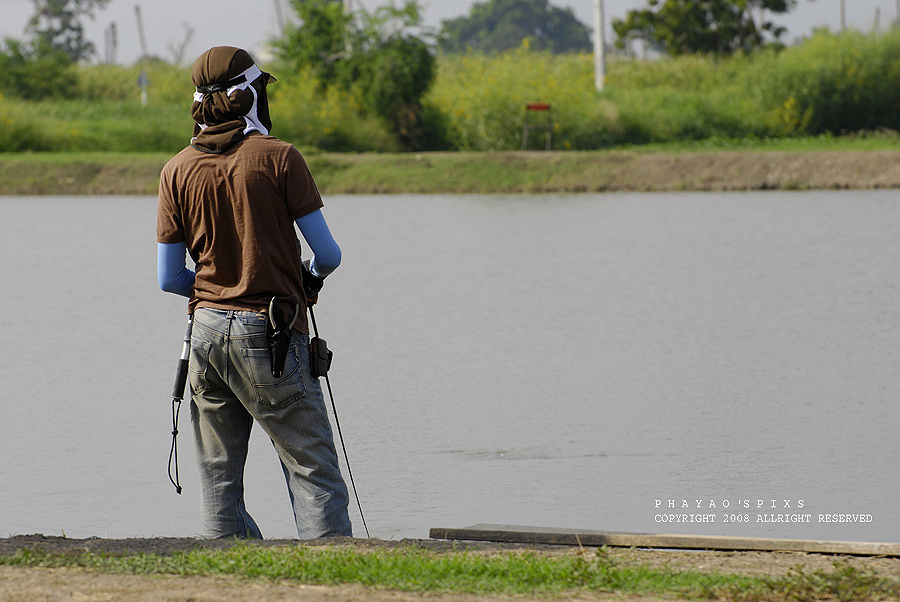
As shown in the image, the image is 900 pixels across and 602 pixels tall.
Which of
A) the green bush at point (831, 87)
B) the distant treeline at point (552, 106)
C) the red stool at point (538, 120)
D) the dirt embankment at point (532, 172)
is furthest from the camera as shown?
the green bush at point (831, 87)

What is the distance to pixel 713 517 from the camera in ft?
17.0

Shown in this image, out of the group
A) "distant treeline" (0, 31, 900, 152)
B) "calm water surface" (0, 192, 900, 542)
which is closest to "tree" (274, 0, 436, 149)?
"distant treeline" (0, 31, 900, 152)

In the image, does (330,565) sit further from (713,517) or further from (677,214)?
(677,214)

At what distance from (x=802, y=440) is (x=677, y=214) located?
13.7 meters

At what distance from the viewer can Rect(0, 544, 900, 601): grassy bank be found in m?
3.46

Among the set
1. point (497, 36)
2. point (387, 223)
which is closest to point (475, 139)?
point (387, 223)

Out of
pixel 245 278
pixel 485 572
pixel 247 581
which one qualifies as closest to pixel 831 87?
pixel 245 278

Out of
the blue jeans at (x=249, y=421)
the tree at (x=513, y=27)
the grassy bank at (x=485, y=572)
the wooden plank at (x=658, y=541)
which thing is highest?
the tree at (x=513, y=27)

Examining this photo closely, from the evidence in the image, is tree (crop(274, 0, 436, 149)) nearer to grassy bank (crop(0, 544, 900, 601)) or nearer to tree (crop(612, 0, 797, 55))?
tree (crop(612, 0, 797, 55))

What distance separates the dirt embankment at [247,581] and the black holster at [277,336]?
0.60m

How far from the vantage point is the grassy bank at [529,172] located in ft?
82.7

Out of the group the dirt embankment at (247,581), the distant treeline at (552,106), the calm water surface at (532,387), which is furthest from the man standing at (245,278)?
the distant treeline at (552,106)

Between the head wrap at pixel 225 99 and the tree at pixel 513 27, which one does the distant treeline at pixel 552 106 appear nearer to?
the head wrap at pixel 225 99

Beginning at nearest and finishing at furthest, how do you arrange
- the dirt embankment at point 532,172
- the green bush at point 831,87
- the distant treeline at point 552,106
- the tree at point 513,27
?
the dirt embankment at point 532,172, the distant treeline at point 552,106, the green bush at point 831,87, the tree at point 513,27
